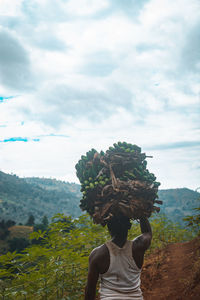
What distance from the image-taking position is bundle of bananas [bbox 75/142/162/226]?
7.44ft

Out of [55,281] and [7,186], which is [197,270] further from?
[7,186]

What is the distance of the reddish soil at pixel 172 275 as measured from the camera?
16.1ft

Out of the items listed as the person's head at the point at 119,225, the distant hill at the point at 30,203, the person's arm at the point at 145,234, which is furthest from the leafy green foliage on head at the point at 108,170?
the distant hill at the point at 30,203

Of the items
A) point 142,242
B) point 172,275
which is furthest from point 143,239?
point 172,275

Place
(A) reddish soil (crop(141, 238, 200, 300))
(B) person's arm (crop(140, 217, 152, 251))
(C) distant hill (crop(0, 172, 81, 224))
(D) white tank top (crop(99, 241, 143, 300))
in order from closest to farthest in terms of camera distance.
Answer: (D) white tank top (crop(99, 241, 143, 300))
(B) person's arm (crop(140, 217, 152, 251))
(A) reddish soil (crop(141, 238, 200, 300))
(C) distant hill (crop(0, 172, 81, 224))

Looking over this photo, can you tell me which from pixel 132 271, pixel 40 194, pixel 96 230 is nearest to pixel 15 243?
pixel 96 230

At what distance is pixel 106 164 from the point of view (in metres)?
2.42

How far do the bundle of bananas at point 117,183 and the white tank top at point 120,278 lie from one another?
0.31 meters

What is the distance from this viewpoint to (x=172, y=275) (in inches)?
241

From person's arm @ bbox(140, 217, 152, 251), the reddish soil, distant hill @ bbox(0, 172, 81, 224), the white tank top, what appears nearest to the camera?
the white tank top

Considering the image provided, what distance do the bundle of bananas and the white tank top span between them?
306 millimetres

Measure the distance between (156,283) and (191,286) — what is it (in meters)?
1.31

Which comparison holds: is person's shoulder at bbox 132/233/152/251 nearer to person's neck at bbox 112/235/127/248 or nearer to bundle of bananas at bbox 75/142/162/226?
person's neck at bbox 112/235/127/248

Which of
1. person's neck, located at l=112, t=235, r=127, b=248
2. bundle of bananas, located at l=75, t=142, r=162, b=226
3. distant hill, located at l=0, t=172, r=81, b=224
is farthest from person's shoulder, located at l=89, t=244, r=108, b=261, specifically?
distant hill, located at l=0, t=172, r=81, b=224
